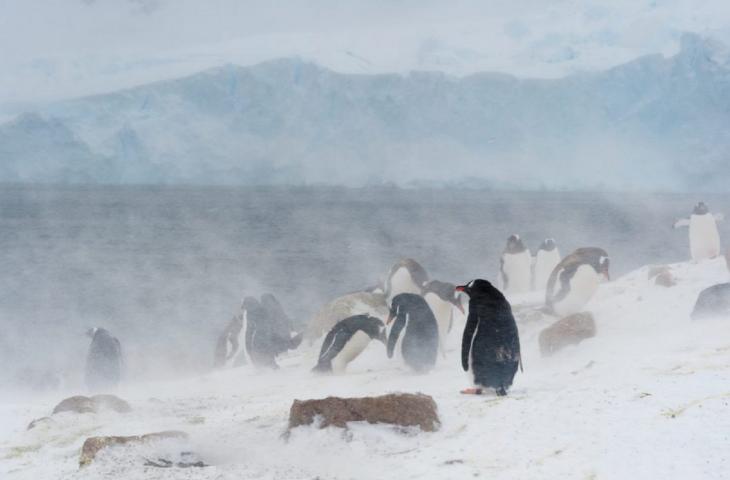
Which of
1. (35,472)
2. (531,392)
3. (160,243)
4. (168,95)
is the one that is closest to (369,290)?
(531,392)

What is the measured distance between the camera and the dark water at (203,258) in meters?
23.5

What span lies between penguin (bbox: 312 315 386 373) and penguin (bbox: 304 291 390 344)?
294 cm

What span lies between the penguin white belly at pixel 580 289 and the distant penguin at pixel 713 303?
1.97 metres

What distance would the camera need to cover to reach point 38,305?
28188 mm

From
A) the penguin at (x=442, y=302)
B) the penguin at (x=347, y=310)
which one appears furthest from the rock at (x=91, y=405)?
the penguin at (x=347, y=310)

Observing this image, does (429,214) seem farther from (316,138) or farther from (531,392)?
(531,392)

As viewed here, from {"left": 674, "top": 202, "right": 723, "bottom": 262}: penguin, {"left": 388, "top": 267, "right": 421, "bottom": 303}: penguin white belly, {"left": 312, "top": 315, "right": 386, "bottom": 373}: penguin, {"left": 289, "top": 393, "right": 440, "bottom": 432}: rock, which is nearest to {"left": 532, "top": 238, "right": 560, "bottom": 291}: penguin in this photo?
{"left": 674, "top": 202, "right": 723, "bottom": 262}: penguin

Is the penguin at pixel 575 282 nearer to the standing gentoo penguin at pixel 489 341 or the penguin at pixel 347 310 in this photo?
the penguin at pixel 347 310

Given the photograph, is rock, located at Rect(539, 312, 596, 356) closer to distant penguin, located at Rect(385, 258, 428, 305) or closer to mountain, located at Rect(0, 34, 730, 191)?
distant penguin, located at Rect(385, 258, 428, 305)

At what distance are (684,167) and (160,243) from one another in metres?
49.6

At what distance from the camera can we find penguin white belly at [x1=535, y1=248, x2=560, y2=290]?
14.7 metres

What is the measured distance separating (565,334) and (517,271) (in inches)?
238

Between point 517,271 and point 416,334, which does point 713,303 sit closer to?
point 416,334

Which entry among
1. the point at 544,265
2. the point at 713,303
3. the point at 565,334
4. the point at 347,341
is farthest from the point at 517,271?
the point at 713,303
